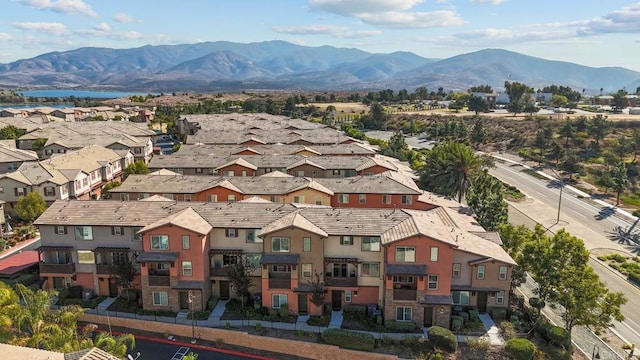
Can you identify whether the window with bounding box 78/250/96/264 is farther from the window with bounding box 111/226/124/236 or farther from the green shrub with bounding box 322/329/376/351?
the green shrub with bounding box 322/329/376/351

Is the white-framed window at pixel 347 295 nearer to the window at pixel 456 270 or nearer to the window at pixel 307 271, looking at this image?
the window at pixel 307 271

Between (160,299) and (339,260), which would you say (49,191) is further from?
(339,260)

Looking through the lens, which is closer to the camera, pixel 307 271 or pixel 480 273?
pixel 480 273

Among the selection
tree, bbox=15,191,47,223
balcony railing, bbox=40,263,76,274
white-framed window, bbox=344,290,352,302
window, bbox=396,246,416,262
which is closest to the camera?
window, bbox=396,246,416,262

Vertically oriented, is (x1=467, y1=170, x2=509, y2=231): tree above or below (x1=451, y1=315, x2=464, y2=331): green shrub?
above

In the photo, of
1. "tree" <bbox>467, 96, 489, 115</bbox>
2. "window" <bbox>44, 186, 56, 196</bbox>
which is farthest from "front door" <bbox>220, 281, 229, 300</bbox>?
Result: "tree" <bbox>467, 96, 489, 115</bbox>

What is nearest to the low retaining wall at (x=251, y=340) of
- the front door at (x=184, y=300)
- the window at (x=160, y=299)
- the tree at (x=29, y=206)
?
the window at (x=160, y=299)

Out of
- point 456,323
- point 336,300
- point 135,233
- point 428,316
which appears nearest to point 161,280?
point 135,233
